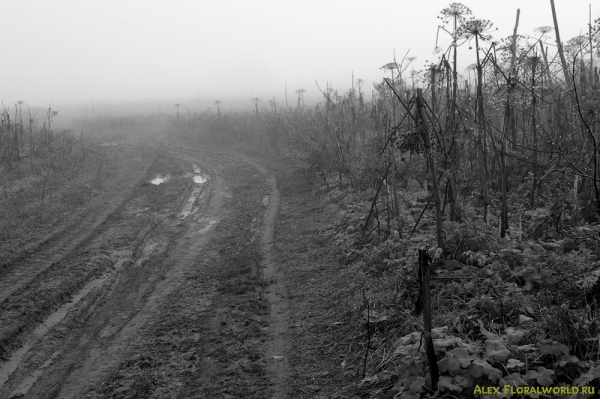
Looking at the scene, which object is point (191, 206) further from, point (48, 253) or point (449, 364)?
point (449, 364)

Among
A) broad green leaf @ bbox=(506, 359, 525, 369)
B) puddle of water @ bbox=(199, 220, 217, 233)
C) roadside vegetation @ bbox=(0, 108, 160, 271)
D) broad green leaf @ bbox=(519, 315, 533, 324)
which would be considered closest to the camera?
broad green leaf @ bbox=(506, 359, 525, 369)

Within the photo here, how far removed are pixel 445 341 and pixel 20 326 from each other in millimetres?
4678

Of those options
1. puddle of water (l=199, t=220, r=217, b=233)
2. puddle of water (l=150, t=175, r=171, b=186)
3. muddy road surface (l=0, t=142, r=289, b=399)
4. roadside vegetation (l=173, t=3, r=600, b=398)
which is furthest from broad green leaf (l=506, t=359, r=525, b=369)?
puddle of water (l=150, t=175, r=171, b=186)

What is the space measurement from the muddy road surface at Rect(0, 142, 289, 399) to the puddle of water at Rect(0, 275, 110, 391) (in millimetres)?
12

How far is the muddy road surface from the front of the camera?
176 inches

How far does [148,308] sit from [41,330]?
1204mm

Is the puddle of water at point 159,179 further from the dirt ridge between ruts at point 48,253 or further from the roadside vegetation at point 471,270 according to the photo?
the roadside vegetation at point 471,270

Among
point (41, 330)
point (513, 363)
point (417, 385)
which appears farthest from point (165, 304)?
point (513, 363)

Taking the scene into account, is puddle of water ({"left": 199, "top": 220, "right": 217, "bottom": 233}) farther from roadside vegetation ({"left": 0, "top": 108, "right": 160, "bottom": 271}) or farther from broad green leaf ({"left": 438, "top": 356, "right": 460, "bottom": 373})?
broad green leaf ({"left": 438, "top": 356, "right": 460, "bottom": 373})

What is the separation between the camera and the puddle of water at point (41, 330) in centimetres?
469

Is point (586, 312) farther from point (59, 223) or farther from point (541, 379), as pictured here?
point (59, 223)

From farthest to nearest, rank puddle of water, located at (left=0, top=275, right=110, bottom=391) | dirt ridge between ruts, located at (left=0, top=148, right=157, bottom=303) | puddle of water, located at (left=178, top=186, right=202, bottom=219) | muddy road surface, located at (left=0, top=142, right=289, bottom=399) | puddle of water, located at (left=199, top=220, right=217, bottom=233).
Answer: puddle of water, located at (left=178, top=186, right=202, bottom=219)
puddle of water, located at (left=199, top=220, right=217, bottom=233)
dirt ridge between ruts, located at (left=0, top=148, right=157, bottom=303)
puddle of water, located at (left=0, top=275, right=110, bottom=391)
muddy road surface, located at (left=0, top=142, right=289, bottom=399)

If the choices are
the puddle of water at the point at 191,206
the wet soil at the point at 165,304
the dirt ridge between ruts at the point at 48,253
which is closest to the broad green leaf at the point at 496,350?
the wet soil at the point at 165,304

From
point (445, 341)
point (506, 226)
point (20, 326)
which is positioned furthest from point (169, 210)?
point (445, 341)
